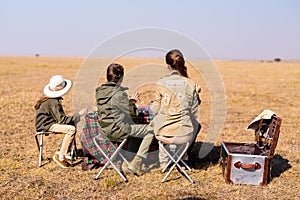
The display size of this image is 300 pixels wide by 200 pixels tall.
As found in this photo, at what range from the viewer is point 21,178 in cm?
492

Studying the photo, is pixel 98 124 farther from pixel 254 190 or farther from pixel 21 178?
pixel 254 190

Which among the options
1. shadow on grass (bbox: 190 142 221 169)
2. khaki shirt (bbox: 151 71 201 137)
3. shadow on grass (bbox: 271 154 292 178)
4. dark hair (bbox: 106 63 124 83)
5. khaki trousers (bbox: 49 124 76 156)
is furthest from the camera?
shadow on grass (bbox: 190 142 221 169)

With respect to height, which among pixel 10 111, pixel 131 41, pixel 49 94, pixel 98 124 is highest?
pixel 131 41

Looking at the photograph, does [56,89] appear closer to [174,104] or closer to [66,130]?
[66,130]

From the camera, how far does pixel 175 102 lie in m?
4.66

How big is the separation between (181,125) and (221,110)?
732cm

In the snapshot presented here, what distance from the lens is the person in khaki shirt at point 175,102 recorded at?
15.3 ft

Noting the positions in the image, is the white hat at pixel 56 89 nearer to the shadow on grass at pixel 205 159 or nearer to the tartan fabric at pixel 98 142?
the tartan fabric at pixel 98 142

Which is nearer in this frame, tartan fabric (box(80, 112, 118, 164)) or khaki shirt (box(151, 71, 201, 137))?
khaki shirt (box(151, 71, 201, 137))

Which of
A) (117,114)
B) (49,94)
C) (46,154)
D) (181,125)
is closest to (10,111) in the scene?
(46,154)

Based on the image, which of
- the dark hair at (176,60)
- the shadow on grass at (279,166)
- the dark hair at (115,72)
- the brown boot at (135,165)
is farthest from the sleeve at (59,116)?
the shadow on grass at (279,166)

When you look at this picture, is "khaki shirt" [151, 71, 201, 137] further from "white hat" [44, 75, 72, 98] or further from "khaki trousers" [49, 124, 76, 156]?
"white hat" [44, 75, 72, 98]

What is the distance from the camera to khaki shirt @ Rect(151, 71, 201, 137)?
A: 465 cm

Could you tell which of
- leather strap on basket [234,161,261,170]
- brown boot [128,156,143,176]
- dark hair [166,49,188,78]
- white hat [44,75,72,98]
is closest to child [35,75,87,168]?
white hat [44,75,72,98]
